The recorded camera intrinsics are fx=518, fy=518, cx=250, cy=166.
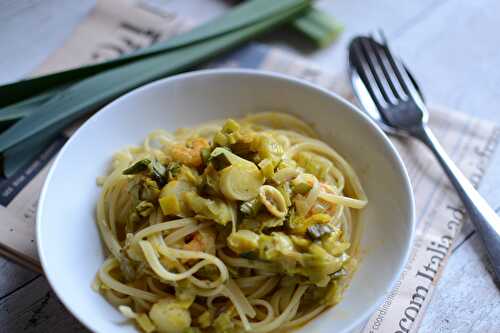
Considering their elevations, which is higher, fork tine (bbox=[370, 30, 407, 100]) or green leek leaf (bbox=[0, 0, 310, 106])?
green leek leaf (bbox=[0, 0, 310, 106])

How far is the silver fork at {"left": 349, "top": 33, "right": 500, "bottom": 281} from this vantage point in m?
2.43

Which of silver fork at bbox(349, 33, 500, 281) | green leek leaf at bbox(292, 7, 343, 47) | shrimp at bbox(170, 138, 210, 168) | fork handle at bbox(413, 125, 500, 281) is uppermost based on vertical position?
shrimp at bbox(170, 138, 210, 168)

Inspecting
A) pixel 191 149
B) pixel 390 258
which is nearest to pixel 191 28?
pixel 191 149

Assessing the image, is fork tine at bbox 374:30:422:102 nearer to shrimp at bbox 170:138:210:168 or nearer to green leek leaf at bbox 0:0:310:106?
green leek leaf at bbox 0:0:310:106

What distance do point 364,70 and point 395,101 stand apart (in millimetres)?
268

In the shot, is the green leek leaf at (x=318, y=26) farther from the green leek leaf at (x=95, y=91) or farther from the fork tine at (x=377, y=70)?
the green leek leaf at (x=95, y=91)

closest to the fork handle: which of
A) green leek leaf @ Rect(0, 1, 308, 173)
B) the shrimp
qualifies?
the shrimp

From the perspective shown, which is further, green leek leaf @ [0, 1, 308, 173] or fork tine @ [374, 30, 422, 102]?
fork tine @ [374, 30, 422, 102]

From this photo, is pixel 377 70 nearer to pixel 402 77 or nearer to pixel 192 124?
pixel 402 77

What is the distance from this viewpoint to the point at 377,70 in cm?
290

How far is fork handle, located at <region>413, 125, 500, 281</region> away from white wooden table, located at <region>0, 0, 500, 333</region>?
123 mm

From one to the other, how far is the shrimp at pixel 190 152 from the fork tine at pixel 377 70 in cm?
116

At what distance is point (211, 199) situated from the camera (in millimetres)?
1904

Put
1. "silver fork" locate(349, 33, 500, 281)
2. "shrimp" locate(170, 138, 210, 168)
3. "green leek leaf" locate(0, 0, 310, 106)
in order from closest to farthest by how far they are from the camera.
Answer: "shrimp" locate(170, 138, 210, 168) → "silver fork" locate(349, 33, 500, 281) → "green leek leaf" locate(0, 0, 310, 106)
